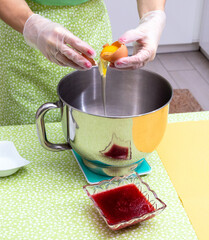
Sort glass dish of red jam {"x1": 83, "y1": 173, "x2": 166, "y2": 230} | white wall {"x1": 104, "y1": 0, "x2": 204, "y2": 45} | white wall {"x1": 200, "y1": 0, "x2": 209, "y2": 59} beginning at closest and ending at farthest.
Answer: glass dish of red jam {"x1": 83, "y1": 173, "x2": 166, "y2": 230} < white wall {"x1": 104, "y1": 0, "x2": 204, "y2": 45} < white wall {"x1": 200, "y1": 0, "x2": 209, "y2": 59}

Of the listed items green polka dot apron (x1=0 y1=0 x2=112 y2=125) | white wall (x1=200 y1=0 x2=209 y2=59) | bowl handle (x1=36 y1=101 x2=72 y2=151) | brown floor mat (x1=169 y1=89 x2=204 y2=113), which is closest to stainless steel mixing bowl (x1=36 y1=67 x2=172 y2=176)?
bowl handle (x1=36 y1=101 x2=72 y2=151)

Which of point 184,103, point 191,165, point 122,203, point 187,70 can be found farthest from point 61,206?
point 187,70

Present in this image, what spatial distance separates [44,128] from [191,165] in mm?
394

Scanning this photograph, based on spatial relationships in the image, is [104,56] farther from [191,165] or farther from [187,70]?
[187,70]

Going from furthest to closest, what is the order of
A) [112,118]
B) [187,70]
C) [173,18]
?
[173,18] < [187,70] < [112,118]

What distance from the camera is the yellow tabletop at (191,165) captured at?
0.85m

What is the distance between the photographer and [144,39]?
3.50 feet

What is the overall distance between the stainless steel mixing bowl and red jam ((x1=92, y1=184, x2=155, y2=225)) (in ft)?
0.22

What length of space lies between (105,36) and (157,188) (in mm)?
650

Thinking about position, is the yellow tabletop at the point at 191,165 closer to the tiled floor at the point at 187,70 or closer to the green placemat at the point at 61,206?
the green placemat at the point at 61,206

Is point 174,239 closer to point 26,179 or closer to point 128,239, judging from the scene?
point 128,239

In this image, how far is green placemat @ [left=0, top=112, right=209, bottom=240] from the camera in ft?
2.59

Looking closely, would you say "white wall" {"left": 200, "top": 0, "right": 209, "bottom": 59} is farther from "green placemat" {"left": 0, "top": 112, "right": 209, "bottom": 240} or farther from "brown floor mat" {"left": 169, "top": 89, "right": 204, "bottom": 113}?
"green placemat" {"left": 0, "top": 112, "right": 209, "bottom": 240}

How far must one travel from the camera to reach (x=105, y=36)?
1.35 m
